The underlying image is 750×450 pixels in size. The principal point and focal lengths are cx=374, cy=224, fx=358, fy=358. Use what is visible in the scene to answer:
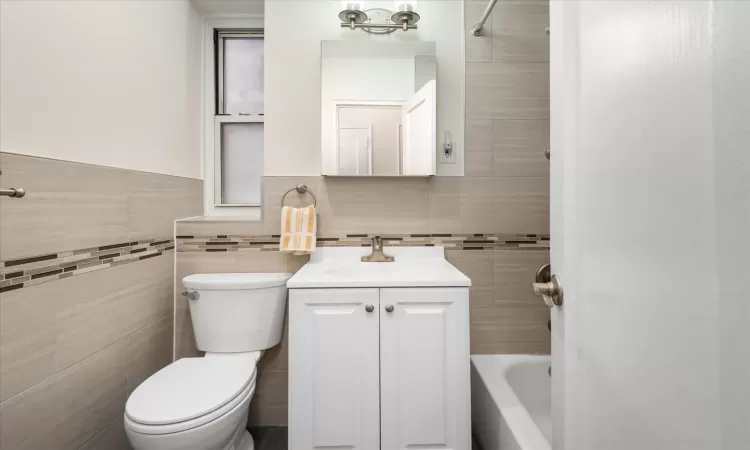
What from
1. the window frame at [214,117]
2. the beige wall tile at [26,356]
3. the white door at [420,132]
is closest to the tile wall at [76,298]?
the beige wall tile at [26,356]

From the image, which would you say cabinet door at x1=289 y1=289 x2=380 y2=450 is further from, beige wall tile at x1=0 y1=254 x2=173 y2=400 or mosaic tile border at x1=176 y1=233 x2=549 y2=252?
beige wall tile at x1=0 y1=254 x2=173 y2=400

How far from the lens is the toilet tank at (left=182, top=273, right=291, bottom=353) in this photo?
5.15ft

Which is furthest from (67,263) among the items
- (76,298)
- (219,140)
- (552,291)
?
(552,291)

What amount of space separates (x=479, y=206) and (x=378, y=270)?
661 mm

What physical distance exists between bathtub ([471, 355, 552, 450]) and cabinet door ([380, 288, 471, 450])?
15cm

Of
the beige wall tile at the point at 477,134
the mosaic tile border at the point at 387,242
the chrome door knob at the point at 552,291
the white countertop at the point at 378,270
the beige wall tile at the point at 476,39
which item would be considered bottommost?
the white countertop at the point at 378,270

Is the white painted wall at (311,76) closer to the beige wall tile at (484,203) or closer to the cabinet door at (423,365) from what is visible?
the beige wall tile at (484,203)

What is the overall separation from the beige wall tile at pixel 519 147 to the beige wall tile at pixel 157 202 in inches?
63.1

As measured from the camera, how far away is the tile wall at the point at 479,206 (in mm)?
1816

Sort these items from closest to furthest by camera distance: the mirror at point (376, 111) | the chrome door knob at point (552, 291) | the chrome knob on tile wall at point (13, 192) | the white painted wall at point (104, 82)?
the chrome door knob at point (552, 291) → the chrome knob on tile wall at point (13, 192) → the white painted wall at point (104, 82) → the mirror at point (376, 111)

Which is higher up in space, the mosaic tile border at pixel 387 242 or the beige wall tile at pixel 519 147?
the beige wall tile at pixel 519 147

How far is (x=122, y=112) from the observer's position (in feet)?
4.66

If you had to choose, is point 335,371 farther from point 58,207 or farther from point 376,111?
point 376,111

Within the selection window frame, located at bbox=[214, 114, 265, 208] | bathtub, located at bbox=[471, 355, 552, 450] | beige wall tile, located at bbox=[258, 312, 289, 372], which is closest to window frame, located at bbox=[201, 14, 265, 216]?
window frame, located at bbox=[214, 114, 265, 208]
